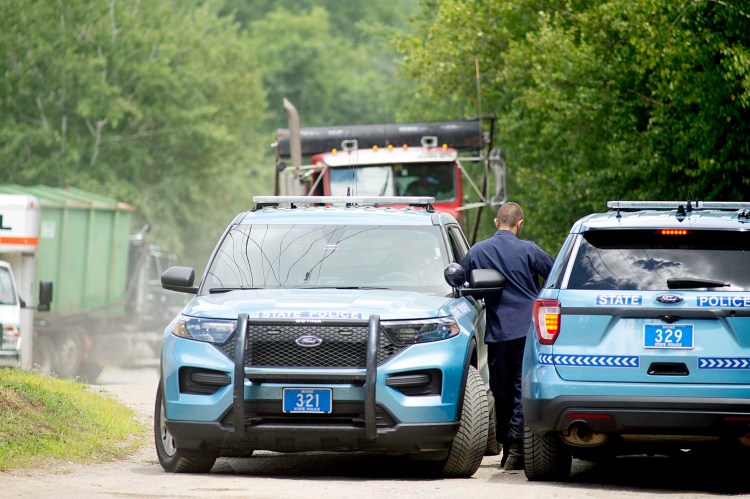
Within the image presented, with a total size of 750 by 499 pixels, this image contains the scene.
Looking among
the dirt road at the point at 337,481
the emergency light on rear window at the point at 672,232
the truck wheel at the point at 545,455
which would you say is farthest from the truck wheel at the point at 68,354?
the emergency light on rear window at the point at 672,232

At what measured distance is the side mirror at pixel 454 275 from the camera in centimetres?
1088

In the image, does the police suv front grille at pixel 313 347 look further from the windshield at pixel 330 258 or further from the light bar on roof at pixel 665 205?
the light bar on roof at pixel 665 205

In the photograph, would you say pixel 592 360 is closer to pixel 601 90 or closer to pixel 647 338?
pixel 647 338

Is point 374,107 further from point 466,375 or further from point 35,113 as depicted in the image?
point 466,375

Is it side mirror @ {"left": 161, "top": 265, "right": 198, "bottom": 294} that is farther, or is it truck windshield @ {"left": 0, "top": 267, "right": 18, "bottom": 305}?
truck windshield @ {"left": 0, "top": 267, "right": 18, "bottom": 305}

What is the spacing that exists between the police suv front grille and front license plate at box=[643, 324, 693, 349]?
1564 millimetres

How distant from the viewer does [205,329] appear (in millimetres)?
10219

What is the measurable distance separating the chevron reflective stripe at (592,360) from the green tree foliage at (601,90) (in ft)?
27.6

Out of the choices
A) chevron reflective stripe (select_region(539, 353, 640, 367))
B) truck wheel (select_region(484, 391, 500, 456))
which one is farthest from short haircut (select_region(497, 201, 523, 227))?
chevron reflective stripe (select_region(539, 353, 640, 367))

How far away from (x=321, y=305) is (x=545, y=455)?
1747mm

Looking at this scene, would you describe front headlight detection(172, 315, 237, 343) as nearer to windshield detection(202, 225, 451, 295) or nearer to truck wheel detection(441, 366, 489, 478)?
windshield detection(202, 225, 451, 295)

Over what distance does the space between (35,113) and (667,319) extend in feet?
136

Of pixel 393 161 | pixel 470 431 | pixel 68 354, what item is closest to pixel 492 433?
pixel 470 431

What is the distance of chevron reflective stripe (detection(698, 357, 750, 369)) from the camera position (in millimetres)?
9414
